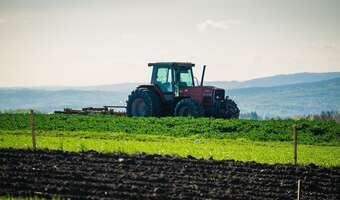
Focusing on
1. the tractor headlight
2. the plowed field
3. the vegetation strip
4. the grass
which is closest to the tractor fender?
the vegetation strip

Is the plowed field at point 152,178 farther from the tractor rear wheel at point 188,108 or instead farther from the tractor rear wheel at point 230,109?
the tractor rear wheel at point 230,109

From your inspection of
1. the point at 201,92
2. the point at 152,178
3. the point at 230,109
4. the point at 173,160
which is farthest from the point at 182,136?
the point at 152,178

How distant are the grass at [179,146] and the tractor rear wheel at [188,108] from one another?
3.32 metres

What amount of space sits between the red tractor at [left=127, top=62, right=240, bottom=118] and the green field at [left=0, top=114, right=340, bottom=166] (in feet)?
5.51

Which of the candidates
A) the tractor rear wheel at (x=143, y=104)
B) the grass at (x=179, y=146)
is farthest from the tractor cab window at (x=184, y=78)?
the grass at (x=179, y=146)

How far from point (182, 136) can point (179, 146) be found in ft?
13.4

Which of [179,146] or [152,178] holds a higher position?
[179,146]

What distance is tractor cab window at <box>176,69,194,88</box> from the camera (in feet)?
102

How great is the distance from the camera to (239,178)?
50.4 feet

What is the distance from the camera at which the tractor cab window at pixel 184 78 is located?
3097 centimetres

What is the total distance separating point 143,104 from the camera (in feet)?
106

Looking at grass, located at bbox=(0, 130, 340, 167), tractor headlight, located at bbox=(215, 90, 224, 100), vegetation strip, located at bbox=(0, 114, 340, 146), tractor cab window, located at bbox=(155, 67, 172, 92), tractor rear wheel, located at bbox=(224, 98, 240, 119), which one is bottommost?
grass, located at bbox=(0, 130, 340, 167)

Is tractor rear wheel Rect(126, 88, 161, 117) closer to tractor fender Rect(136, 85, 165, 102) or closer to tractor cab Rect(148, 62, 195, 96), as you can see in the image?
tractor fender Rect(136, 85, 165, 102)

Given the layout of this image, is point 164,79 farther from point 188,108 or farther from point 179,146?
point 179,146
